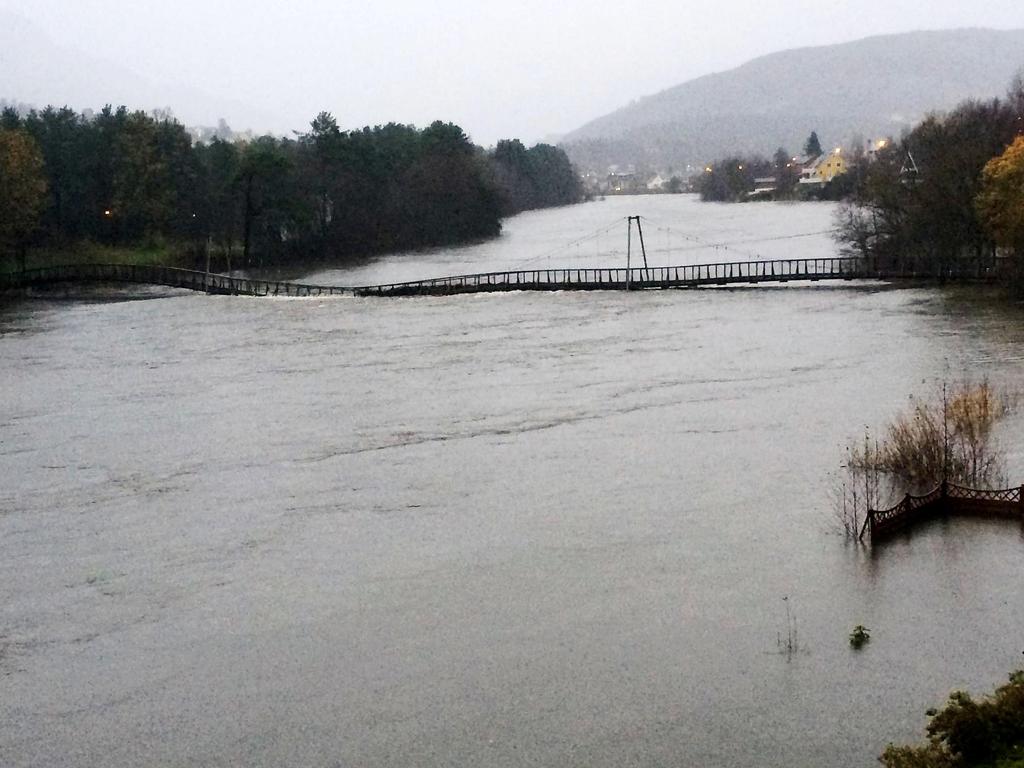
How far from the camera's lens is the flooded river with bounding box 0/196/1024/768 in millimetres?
14484

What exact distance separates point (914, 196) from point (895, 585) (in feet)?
144

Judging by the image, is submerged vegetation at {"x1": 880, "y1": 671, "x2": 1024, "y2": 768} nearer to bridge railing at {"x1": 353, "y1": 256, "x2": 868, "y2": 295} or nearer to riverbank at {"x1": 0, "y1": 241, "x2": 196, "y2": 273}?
bridge railing at {"x1": 353, "y1": 256, "x2": 868, "y2": 295}

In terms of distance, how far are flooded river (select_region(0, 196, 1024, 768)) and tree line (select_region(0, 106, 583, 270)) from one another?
39.9 metres

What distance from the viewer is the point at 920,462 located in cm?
2245

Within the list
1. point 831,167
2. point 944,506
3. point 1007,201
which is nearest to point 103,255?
point 1007,201

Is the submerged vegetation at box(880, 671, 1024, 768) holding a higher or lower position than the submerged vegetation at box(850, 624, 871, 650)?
higher

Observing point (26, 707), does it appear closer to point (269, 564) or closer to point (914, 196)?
point (269, 564)

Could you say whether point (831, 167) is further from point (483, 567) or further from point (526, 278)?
point (483, 567)

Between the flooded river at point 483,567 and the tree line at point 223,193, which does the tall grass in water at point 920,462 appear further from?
the tree line at point 223,193

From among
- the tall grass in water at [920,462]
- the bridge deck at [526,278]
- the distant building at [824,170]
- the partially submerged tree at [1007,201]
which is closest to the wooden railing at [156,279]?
the bridge deck at [526,278]

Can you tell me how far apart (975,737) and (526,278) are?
58848 mm

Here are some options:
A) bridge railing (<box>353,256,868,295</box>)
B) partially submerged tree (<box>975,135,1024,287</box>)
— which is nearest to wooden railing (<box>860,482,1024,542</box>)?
partially submerged tree (<box>975,135,1024,287</box>)

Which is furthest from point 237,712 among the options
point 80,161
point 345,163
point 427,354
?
point 345,163

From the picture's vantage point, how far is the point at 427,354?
1670 inches
